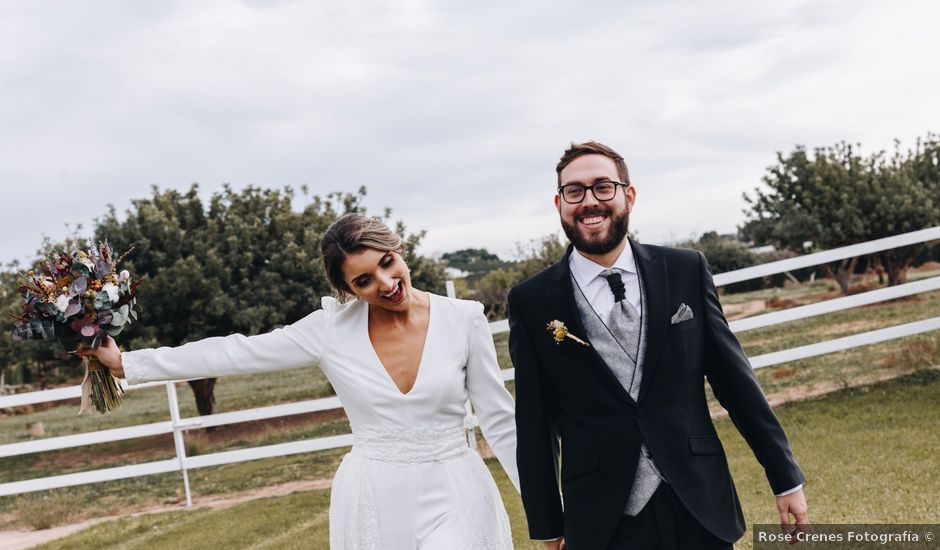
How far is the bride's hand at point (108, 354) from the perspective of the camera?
3.78 m

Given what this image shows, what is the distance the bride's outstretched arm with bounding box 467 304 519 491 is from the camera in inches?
138

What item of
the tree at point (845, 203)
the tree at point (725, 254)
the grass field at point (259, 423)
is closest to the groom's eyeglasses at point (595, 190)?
the grass field at point (259, 423)

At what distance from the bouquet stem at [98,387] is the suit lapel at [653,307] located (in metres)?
2.35

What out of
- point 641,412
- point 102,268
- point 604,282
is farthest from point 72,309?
point 641,412

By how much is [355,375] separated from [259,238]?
1283 cm

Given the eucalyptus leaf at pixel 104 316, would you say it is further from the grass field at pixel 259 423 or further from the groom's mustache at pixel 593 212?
the grass field at pixel 259 423

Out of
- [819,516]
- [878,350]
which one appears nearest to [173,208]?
[878,350]

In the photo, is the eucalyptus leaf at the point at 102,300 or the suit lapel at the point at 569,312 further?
the eucalyptus leaf at the point at 102,300

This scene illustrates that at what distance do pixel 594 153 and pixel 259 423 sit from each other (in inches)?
610

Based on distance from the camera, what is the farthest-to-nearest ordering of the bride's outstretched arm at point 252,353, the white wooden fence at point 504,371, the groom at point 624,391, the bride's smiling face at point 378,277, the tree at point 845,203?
the tree at point 845,203 < the white wooden fence at point 504,371 < the bride's outstretched arm at point 252,353 < the bride's smiling face at point 378,277 < the groom at point 624,391

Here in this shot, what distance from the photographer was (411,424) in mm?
3408

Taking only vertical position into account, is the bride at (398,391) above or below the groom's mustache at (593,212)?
below

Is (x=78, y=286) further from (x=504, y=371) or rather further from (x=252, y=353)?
(x=504, y=371)

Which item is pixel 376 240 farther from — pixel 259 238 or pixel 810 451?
pixel 259 238
